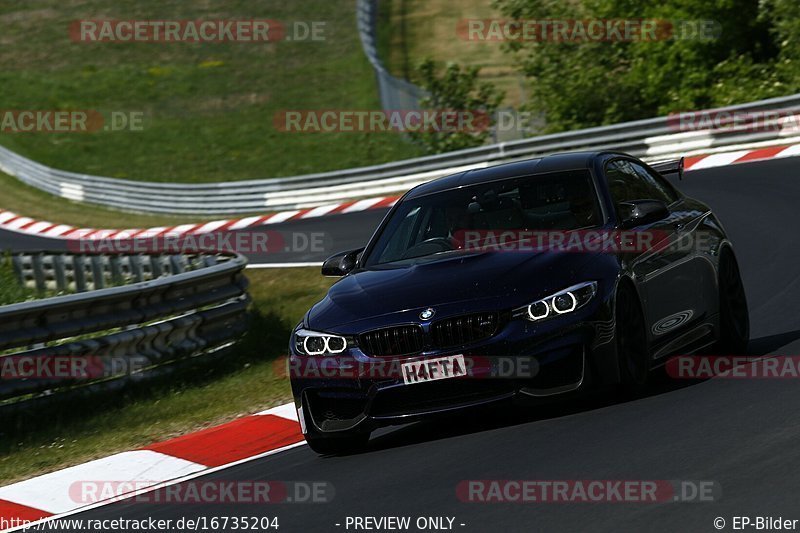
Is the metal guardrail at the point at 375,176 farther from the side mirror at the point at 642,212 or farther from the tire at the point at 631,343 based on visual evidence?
the tire at the point at 631,343

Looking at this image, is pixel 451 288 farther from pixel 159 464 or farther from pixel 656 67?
pixel 656 67

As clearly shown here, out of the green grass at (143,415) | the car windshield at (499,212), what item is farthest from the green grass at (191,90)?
the car windshield at (499,212)

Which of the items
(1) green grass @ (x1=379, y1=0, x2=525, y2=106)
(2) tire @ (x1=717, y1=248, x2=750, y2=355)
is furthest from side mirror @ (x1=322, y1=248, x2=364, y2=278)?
(1) green grass @ (x1=379, y1=0, x2=525, y2=106)

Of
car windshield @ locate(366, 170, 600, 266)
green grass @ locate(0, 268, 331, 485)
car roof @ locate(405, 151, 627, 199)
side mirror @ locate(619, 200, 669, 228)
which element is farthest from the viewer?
green grass @ locate(0, 268, 331, 485)

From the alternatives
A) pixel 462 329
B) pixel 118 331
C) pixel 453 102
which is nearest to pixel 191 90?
pixel 453 102

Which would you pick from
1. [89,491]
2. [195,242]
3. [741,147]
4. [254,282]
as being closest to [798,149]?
[741,147]

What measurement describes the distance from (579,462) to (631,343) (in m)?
1.37

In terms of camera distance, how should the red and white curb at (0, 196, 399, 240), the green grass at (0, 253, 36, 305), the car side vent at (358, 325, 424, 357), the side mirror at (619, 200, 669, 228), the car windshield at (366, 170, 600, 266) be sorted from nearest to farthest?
the car side vent at (358, 325, 424, 357) < the side mirror at (619, 200, 669, 228) < the car windshield at (366, 170, 600, 266) < the green grass at (0, 253, 36, 305) < the red and white curb at (0, 196, 399, 240)

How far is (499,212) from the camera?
8.37 m

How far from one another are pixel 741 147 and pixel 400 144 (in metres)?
15.2

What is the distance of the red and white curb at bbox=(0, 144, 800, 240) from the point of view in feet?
68.7

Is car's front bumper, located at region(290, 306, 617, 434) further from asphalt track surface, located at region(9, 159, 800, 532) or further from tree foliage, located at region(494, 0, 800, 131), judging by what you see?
tree foliage, located at region(494, 0, 800, 131)

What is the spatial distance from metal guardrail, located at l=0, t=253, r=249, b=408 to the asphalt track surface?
268 cm

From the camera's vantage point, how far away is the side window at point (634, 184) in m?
8.67
